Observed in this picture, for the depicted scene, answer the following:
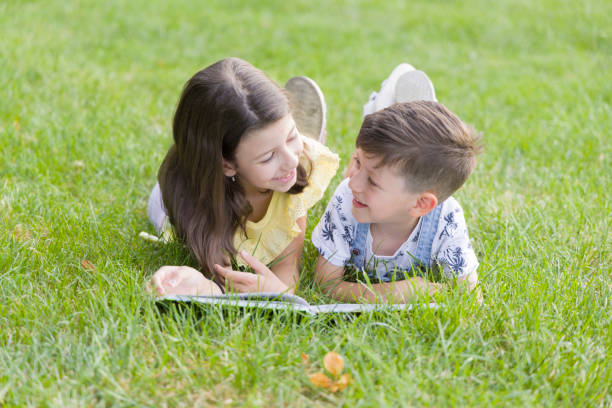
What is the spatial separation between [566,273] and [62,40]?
4.76m

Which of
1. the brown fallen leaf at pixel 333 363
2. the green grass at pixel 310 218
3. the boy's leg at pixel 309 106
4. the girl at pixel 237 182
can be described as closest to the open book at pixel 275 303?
the green grass at pixel 310 218

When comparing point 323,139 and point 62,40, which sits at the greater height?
point 62,40

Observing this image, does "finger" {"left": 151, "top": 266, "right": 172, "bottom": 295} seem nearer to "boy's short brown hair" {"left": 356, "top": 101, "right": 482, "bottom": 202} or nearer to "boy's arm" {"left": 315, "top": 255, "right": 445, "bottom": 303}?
"boy's arm" {"left": 315, "top": 255, "right": 445, "bottom": 303}

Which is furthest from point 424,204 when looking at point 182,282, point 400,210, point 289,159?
point 182,282

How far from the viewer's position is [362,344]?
6.89 ft

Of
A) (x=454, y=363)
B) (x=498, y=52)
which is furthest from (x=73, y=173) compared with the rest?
(x=498, y=52)

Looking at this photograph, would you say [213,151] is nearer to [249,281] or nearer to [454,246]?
[249,281]

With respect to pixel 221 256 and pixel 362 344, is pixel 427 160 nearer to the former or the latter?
pixel 362 344

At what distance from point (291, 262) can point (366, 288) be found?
16.8 inches

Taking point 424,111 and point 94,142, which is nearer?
point 424,111

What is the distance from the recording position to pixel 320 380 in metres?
1.99

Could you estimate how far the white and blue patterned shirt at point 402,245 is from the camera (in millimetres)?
2508

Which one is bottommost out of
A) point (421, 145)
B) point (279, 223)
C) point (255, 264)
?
point (255, 264)

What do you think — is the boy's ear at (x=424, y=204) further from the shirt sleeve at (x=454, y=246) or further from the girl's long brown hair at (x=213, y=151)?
the girl's long brown hair at (x=213, y=151)
